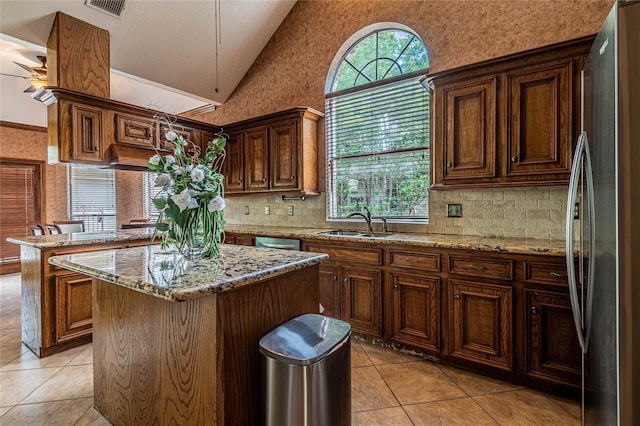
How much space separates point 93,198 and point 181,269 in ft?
22.3

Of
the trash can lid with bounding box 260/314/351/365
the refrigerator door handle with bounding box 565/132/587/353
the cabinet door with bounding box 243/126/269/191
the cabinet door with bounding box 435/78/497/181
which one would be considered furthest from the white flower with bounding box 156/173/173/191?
the cabinet door with bounding box 243/126/269/191

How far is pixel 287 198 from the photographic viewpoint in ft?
13.7

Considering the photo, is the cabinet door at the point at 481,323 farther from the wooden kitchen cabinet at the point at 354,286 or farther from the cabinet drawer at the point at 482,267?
the wooden kitchen cabinet at the point at 354,286

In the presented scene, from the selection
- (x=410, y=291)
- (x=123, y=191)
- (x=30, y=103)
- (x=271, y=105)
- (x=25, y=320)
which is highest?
(x=30, y=103)

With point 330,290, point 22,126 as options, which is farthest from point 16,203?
point 330,290

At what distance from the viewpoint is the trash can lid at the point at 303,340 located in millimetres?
1154

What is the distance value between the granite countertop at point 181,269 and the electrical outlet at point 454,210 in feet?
5.71

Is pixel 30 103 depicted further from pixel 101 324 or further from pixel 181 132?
pixel 101 324

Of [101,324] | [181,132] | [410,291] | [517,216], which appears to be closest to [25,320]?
[101,324]

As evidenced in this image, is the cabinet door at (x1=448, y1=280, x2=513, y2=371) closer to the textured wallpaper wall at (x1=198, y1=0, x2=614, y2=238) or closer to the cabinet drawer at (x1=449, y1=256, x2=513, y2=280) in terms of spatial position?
the cabinet drawer at (x1=449, y1=256, x2=513, y2=280)

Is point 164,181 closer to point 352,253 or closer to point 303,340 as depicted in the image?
point 303,340

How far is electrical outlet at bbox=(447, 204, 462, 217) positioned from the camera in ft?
9.42

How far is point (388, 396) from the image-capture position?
203 cm

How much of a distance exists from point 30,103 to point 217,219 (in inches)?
252
